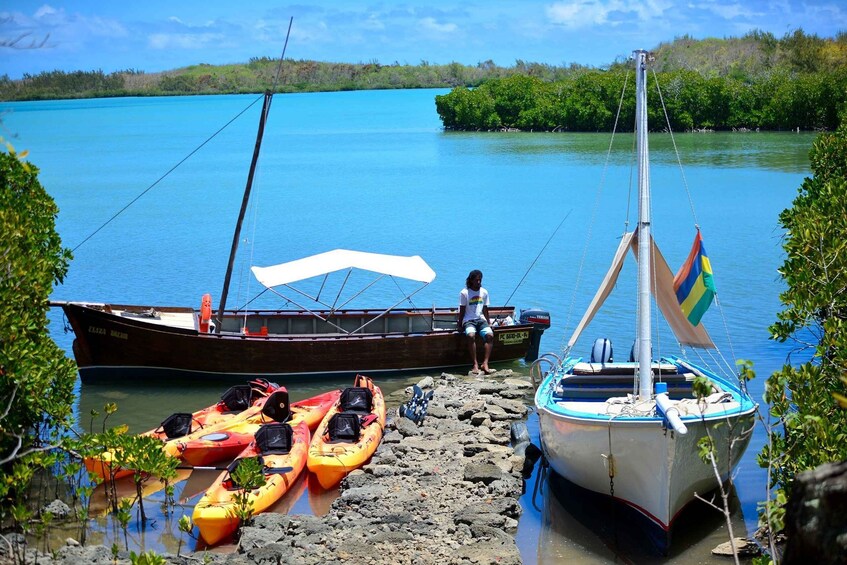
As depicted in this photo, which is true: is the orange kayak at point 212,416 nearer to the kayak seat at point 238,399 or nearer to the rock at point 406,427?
the kayak seat at point 238,399

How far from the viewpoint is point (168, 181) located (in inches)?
2292

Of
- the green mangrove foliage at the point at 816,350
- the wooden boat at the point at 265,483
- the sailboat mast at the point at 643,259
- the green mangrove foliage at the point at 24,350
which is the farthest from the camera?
the sailboat mast at the point at 643,259

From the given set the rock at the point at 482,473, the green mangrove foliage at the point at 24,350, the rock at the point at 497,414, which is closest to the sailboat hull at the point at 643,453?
the rock at the point at 482,473

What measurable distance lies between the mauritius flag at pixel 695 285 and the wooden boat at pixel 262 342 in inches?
241

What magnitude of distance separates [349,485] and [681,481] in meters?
4.64

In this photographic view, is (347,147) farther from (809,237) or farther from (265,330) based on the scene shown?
(809,237)

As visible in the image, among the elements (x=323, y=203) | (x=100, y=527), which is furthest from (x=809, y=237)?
(x=323, y=203)

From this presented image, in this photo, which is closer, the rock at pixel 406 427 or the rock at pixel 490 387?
the rock at pixel 406 427

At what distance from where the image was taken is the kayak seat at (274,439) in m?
14.6

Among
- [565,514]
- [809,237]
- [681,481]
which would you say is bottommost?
[565,514]

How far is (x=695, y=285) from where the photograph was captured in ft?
46.9

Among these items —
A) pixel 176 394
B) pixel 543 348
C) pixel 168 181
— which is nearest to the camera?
pixel 176 394

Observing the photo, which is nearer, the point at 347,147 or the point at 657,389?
the point at 657,389

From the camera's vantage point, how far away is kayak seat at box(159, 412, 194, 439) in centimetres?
1567
